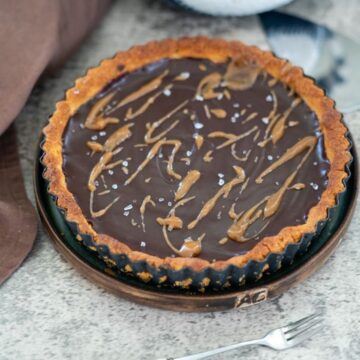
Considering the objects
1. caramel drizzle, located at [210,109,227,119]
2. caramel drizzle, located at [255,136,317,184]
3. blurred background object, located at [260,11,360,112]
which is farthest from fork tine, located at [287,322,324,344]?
blurred background object, located at [260,11,360,112]

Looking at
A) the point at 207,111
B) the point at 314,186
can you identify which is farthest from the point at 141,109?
the point at 314,186

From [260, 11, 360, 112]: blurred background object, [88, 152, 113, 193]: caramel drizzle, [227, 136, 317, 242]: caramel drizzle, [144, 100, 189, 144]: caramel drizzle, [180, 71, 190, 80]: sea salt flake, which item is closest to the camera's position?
[227, 136, 317, 242]: caramel drizzle

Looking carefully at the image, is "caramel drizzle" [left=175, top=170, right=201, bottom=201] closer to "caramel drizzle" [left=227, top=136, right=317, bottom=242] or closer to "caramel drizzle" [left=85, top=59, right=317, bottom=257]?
"caramel drizzle" [left=85, top=59, right=317, bottom=257]

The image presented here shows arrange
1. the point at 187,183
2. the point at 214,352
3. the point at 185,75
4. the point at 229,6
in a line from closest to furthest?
the point at 214,352
the point at 187,183
the point at 185,75
the point at 229,6

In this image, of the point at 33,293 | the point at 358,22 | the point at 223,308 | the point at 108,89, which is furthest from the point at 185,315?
the point at 358,22

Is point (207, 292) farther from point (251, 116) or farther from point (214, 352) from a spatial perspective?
point (251, 116)
